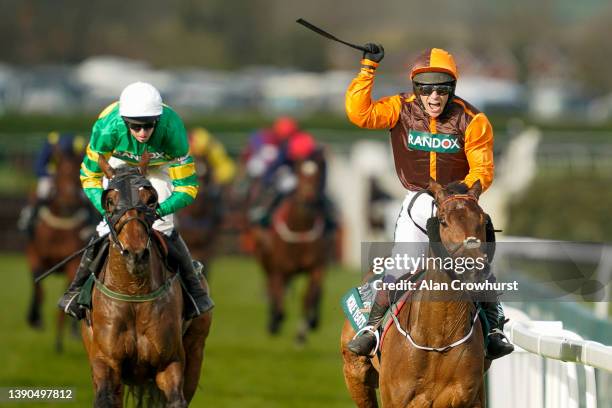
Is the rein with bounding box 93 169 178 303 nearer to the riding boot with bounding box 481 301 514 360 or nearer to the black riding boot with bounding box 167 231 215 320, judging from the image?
the black riding boot with bounding box 167 231 215 320

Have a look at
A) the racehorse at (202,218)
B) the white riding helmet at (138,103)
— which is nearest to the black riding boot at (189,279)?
the white riding helmet at (138,103)

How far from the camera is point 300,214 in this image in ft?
45.3

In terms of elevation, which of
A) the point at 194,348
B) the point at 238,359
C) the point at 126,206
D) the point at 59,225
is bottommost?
the point at 238,359

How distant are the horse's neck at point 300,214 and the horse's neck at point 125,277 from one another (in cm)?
740

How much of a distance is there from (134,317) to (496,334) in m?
1.70

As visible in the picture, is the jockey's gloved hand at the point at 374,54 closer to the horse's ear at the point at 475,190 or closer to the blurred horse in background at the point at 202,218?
the horse's ear at the point at 475,190

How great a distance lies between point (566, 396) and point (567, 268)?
8322 millimetres

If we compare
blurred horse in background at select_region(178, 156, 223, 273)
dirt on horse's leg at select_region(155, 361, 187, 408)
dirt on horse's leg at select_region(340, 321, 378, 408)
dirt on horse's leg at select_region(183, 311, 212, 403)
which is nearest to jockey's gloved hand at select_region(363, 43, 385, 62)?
dirt on horse's leg at select_region(340, 321, 378, 408)

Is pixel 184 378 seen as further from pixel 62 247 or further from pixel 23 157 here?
pixel 23 157

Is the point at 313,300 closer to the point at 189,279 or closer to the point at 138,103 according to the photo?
the point at 189,279

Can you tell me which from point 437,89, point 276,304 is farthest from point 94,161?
point 276,304

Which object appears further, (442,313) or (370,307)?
(370,307)

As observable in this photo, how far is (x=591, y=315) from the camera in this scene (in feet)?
24.0

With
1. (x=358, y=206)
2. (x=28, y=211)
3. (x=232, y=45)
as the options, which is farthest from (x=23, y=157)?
(x=232, y=45)
